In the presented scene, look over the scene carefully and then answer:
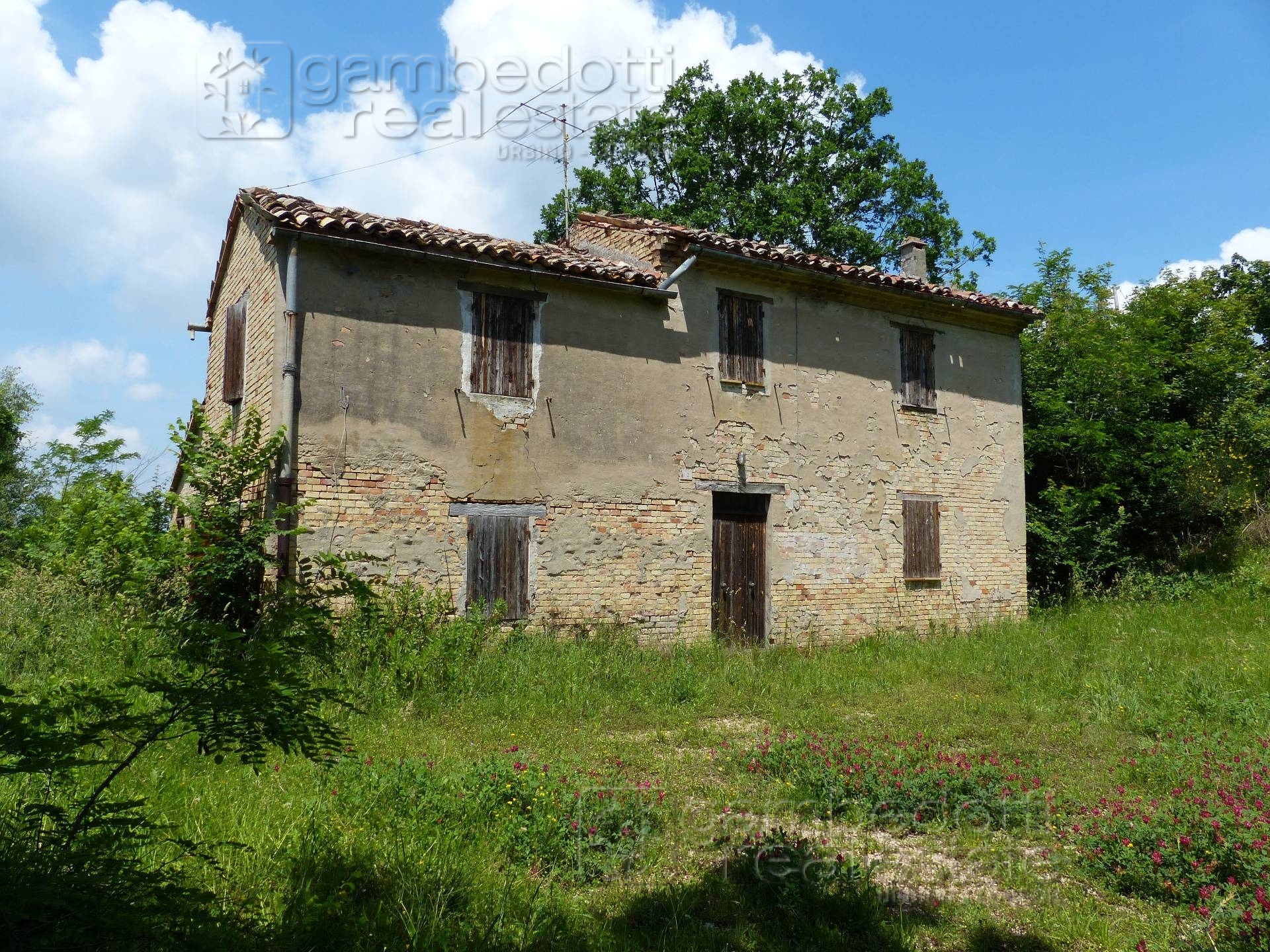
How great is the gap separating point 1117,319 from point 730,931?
644 inches

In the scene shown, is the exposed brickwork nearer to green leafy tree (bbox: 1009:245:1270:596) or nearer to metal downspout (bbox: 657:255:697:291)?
metal downspout (bbox: 657:255:697:291)

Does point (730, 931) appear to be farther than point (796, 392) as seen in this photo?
No

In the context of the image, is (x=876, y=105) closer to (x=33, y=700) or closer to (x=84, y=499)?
(x=84, y=499)

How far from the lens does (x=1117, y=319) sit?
16016mm

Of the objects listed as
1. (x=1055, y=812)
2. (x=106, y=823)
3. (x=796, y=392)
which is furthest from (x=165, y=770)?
(x=796, y=392)

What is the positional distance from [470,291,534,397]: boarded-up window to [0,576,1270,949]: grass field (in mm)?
2753

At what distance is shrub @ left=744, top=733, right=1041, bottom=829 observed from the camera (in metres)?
4.71

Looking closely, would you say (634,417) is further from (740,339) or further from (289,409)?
(289,409)

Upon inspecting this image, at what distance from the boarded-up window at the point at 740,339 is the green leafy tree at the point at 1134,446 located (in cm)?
639

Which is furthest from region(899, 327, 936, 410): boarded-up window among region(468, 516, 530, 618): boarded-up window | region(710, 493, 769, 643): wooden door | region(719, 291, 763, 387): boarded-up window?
region(468, 516, 530, 618): boarded-up window

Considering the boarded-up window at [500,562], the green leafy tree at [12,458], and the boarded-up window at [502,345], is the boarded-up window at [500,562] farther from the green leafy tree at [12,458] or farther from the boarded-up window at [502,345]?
the green leafy tree at [12,458]

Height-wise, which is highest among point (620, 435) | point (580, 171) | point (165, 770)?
point (580, 171)

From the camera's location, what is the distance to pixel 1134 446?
14656 millimetres

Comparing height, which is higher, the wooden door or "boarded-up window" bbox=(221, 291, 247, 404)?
"boarded-up window" bbox=(221, 291, 247, 404)
